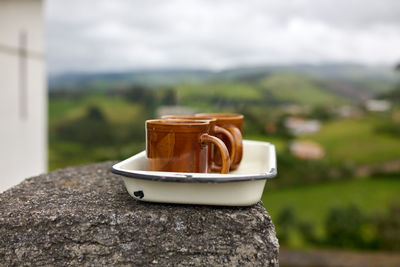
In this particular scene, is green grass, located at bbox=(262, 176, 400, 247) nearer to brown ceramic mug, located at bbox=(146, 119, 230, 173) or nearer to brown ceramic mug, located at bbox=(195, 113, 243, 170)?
brown ceramic mug, located at bbox=(195, 113, 243, 170)

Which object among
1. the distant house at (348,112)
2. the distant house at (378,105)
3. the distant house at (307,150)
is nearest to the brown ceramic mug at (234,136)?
the distant house at (307,150)

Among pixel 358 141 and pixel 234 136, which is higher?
pixel 234 136

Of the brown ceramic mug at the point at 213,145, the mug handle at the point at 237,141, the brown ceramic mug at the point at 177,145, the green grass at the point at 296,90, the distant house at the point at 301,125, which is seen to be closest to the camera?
the brown ceramic mug at the point at 177,145

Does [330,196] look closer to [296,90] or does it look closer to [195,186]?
[296,90]

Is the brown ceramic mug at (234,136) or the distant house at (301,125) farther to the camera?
the distant house at (301,125)

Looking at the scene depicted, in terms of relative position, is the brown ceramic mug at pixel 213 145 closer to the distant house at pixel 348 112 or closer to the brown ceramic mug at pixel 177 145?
the brown ceramic mug at pixel 177 145

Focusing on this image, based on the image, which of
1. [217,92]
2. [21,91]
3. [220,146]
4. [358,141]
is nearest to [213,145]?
[220,146]

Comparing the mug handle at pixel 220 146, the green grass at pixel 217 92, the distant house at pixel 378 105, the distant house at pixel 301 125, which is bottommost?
the distant house at pixel 301 125
